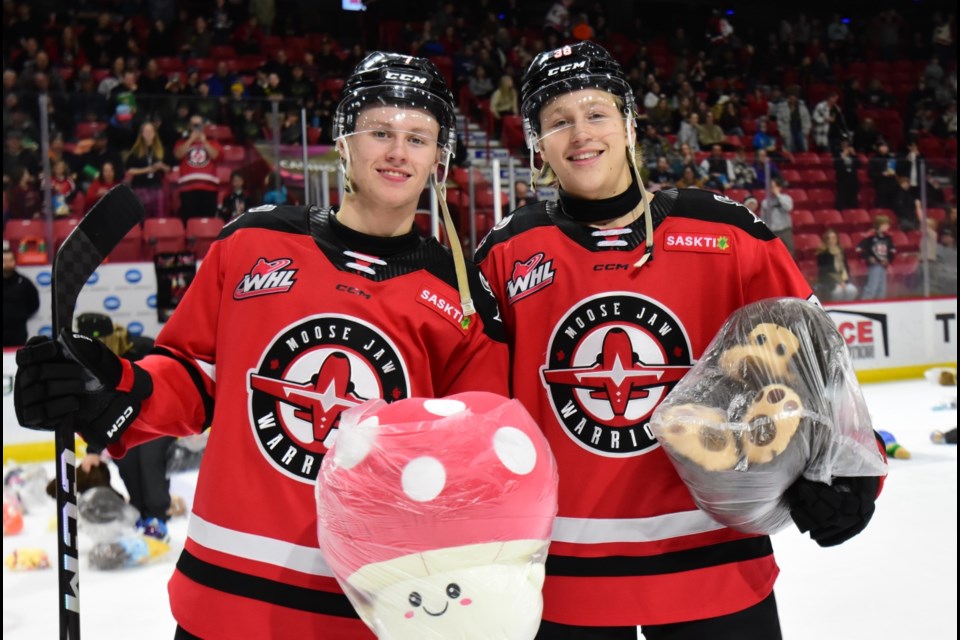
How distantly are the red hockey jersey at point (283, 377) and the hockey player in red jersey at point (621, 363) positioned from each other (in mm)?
136

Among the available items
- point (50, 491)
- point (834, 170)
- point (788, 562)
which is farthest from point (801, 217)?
point (50, 491)

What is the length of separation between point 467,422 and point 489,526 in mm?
129

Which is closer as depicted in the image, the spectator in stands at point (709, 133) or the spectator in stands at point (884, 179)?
Answer: the spectator in stands at point (884, 179)

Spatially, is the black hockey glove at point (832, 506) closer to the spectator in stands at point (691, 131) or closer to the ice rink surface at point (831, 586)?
the ice rink surface at point (831, 586)

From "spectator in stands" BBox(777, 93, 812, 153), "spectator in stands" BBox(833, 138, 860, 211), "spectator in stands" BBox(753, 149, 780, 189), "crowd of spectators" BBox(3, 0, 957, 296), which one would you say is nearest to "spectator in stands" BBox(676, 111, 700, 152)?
"crowd of spectators" BBox(3, 0, 957, 296)

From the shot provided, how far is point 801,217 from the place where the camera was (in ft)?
24.7

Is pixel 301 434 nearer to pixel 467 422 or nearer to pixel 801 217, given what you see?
pixel 467 422

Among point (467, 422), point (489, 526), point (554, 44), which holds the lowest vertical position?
point (489, 526)

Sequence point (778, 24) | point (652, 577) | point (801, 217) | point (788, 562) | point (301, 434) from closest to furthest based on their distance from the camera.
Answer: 1. point (301, 434)
2. point (652, 577)
3. point (788, 562)
4. point (801, 217)
5. point (778, 24)

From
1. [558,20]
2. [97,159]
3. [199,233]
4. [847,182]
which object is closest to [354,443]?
[199,233]

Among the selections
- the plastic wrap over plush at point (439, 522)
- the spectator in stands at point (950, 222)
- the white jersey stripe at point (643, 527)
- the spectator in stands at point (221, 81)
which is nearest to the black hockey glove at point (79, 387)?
the plastic wrap over plush at point (439, 522)

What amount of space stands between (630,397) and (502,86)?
31.0ft

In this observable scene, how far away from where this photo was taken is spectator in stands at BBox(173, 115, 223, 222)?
Answer: 6.27m

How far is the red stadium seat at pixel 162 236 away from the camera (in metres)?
6.21
